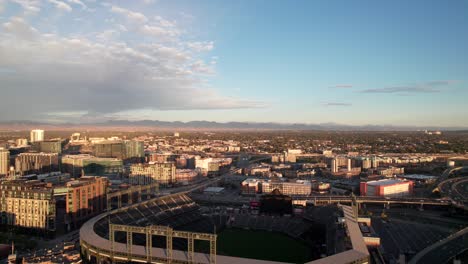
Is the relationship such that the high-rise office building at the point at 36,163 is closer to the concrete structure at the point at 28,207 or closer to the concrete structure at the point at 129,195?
the concrete structure at the point at 129,195

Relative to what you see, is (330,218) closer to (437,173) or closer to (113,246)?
(113,246)

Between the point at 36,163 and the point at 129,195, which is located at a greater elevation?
the point at 36,163

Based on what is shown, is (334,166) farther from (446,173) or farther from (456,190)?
(456,190)

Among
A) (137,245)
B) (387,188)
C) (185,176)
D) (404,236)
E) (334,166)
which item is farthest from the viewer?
(334,166)

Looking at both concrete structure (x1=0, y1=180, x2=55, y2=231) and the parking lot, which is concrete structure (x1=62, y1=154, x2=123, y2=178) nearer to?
concrete structure (x1=0, y1=180, x2=55, y2=231)

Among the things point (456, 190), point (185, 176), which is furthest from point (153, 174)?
point (456, 190)

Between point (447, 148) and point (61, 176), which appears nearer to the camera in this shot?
point (61, 176)

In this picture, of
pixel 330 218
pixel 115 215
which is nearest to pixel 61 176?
pixel 115 215
